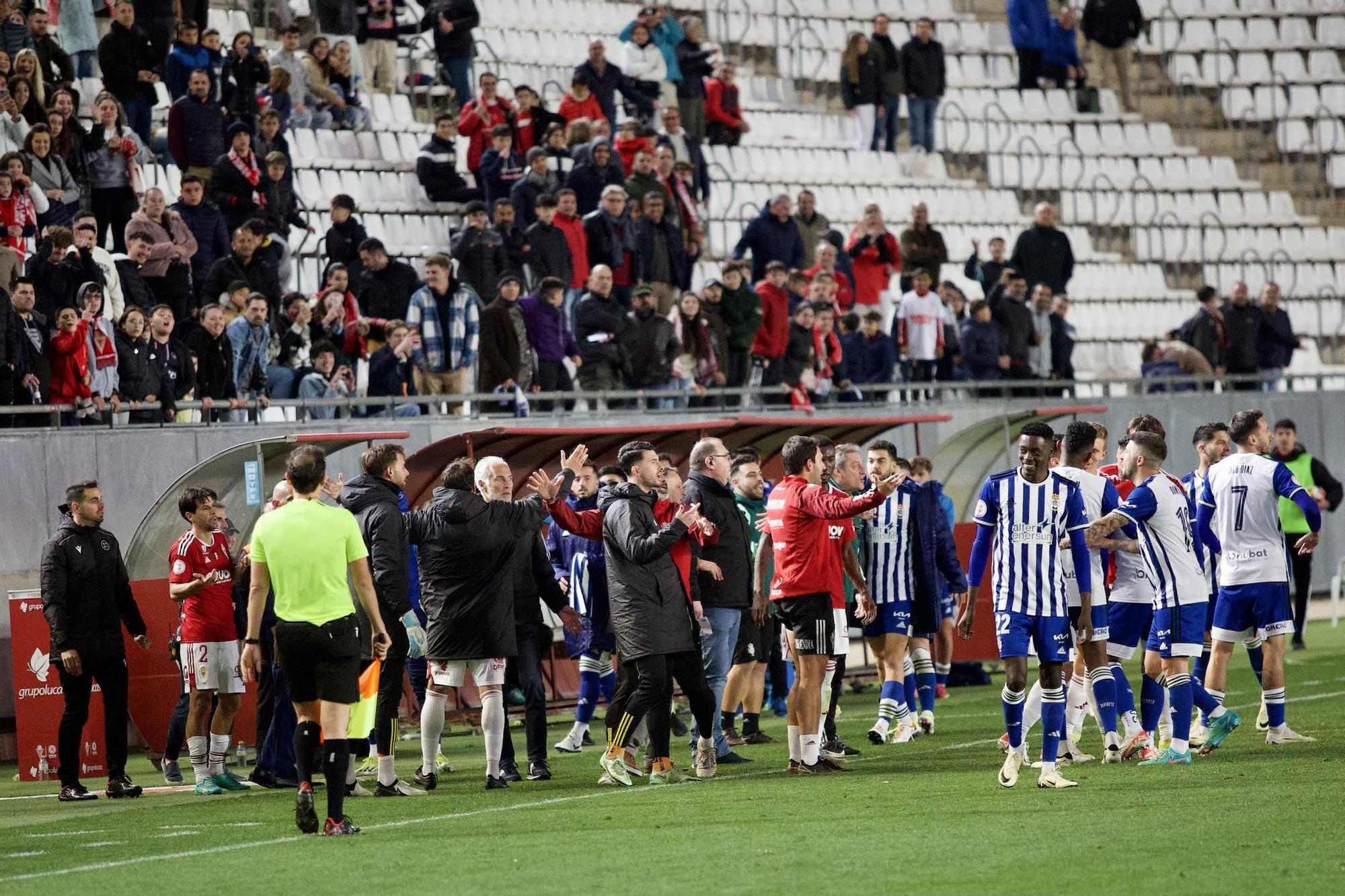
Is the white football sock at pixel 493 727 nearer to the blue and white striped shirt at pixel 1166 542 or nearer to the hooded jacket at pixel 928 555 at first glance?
the blue and white striped shirt at pixel 1166 542

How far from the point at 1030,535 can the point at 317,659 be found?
4.10 m

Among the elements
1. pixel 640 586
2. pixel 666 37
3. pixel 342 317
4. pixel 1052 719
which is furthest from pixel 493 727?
pixel 666 37

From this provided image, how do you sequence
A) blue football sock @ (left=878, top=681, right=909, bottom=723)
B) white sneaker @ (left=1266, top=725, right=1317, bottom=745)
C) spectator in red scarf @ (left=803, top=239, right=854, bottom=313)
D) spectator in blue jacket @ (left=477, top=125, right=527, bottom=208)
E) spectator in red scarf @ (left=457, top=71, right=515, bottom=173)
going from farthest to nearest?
1. spectator in red scarf @ (left=803, top=239, right=854, bottom=313)
2. spectator in red scarf @ (left=457, top=71, right=515, bottom=173)
3. spectator in blue jacket @ (left=477, top=125, right=527, bottom=208)
4. blue football sock @ (left=878, top=681, right=909, bottom=723)
5. white sneaker @ (left=1266, top=725, right=1317, bottom=745)

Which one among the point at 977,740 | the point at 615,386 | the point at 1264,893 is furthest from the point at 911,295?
the point at 1264,893

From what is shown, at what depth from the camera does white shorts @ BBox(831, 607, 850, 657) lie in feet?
43.1

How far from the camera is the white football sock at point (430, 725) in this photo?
511 inches

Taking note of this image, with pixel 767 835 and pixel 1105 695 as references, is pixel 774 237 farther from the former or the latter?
pixel 767 835

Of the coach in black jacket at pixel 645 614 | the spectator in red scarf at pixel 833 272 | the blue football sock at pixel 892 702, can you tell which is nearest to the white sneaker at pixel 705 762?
the coach in black jacket at pixel 645 614

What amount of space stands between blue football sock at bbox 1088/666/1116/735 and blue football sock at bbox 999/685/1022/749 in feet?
3.88

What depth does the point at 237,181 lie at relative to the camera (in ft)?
66.8

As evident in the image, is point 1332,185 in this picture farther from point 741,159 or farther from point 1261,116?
point 741,159

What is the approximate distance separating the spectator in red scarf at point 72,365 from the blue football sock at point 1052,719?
9.21 m

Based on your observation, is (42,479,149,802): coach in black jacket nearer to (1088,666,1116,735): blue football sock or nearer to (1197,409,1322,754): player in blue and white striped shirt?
(1088,666,1116,735): blue football sock

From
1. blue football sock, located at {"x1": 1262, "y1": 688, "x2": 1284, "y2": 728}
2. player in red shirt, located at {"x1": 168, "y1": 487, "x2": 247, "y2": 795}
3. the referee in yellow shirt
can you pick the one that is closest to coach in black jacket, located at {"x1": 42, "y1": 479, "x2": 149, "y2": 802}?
player in red shirt, located at {"x1": 168, "y1": 487, "x2": 247, "y2": 795}
